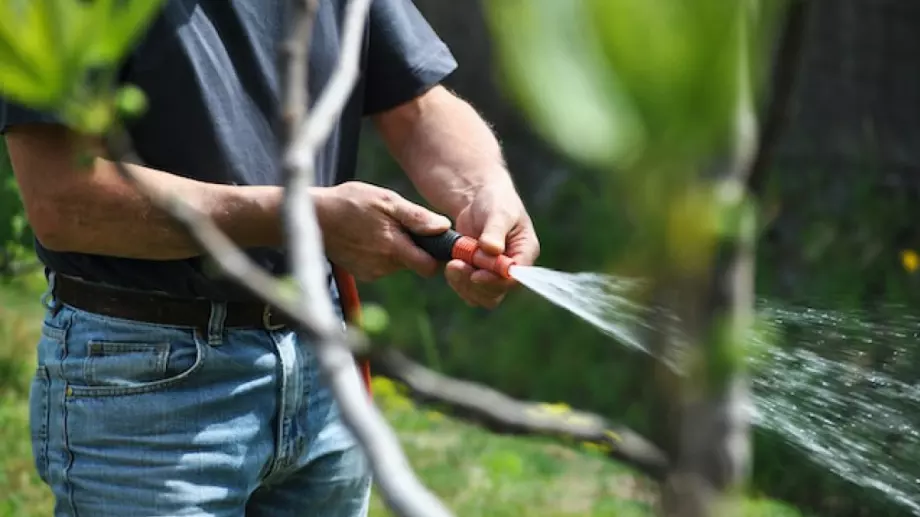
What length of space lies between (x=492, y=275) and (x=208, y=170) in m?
0.45

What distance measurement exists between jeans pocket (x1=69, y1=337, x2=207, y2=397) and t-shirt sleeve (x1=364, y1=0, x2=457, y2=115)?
0.62 metres

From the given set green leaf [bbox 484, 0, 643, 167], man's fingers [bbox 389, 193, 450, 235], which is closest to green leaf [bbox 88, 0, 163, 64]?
green leaf [bbox 484, 0, 643, 167]

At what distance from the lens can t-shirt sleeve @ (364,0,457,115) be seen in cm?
243

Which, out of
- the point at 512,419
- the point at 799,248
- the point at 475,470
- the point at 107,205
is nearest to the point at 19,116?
the point at 107,205

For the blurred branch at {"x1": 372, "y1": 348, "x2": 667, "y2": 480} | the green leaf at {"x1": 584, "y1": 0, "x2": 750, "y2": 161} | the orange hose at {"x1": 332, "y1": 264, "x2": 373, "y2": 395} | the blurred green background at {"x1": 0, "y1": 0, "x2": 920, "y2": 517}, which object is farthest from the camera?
the blurred green background at {"x1": 0, "y1": 0, "x2": 920, "y2": 517}

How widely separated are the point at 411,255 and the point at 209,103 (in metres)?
0.37

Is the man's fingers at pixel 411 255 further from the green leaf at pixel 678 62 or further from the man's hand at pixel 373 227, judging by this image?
the green leaf at pixel 678 62

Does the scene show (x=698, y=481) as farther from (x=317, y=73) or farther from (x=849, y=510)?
(x=849, y=510)

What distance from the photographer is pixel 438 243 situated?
6.77 ft

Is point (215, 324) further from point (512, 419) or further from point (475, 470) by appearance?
point (475, 470)

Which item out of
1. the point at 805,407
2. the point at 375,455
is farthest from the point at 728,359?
the point at 805,407

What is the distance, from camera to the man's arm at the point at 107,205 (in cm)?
196

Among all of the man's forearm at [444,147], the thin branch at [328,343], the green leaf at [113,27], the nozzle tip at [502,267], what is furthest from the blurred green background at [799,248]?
the green leaf at [113,27]

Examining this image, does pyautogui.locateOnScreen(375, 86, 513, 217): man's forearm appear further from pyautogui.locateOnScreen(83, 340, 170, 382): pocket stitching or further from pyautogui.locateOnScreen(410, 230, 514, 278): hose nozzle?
pyautogui.locateOnScreen(83, 340, 170, 382): pocket stitching
